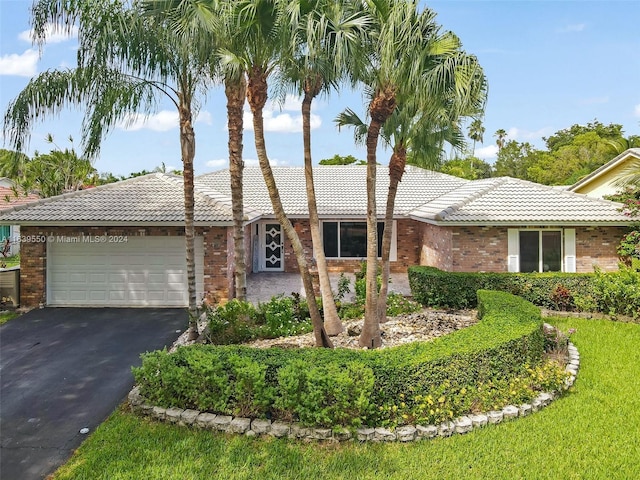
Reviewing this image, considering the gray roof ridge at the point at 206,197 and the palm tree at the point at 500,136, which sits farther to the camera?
the palm tree at the point at 500,136

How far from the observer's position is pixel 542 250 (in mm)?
14422

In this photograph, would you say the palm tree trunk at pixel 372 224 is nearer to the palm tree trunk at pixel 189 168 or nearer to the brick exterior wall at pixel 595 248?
the palm tree trunk at pixel 189 168

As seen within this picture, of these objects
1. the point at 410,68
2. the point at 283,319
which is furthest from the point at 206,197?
the point at 410,68

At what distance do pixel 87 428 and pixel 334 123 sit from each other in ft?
26.6

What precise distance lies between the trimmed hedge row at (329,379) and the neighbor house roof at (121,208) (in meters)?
7.01

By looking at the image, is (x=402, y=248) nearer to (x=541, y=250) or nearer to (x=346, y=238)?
(x=346, y=238)

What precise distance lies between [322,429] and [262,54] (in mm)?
6273

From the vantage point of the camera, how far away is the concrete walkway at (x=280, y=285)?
1483cm

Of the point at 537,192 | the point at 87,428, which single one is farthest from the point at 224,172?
the point at 87,428

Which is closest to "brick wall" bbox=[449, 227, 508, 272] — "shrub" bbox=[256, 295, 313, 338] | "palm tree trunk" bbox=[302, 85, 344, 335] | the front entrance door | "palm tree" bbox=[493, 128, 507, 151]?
"shrub" bbox=[256, 295, 313, 338]

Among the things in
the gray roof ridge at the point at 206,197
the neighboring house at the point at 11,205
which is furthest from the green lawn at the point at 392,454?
the neighboring house at the point at 11,205

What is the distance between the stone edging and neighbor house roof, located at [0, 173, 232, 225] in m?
7.41

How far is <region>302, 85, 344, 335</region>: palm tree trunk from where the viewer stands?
8.83 meters

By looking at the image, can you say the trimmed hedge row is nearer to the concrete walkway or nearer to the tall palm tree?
the tall palm tree
